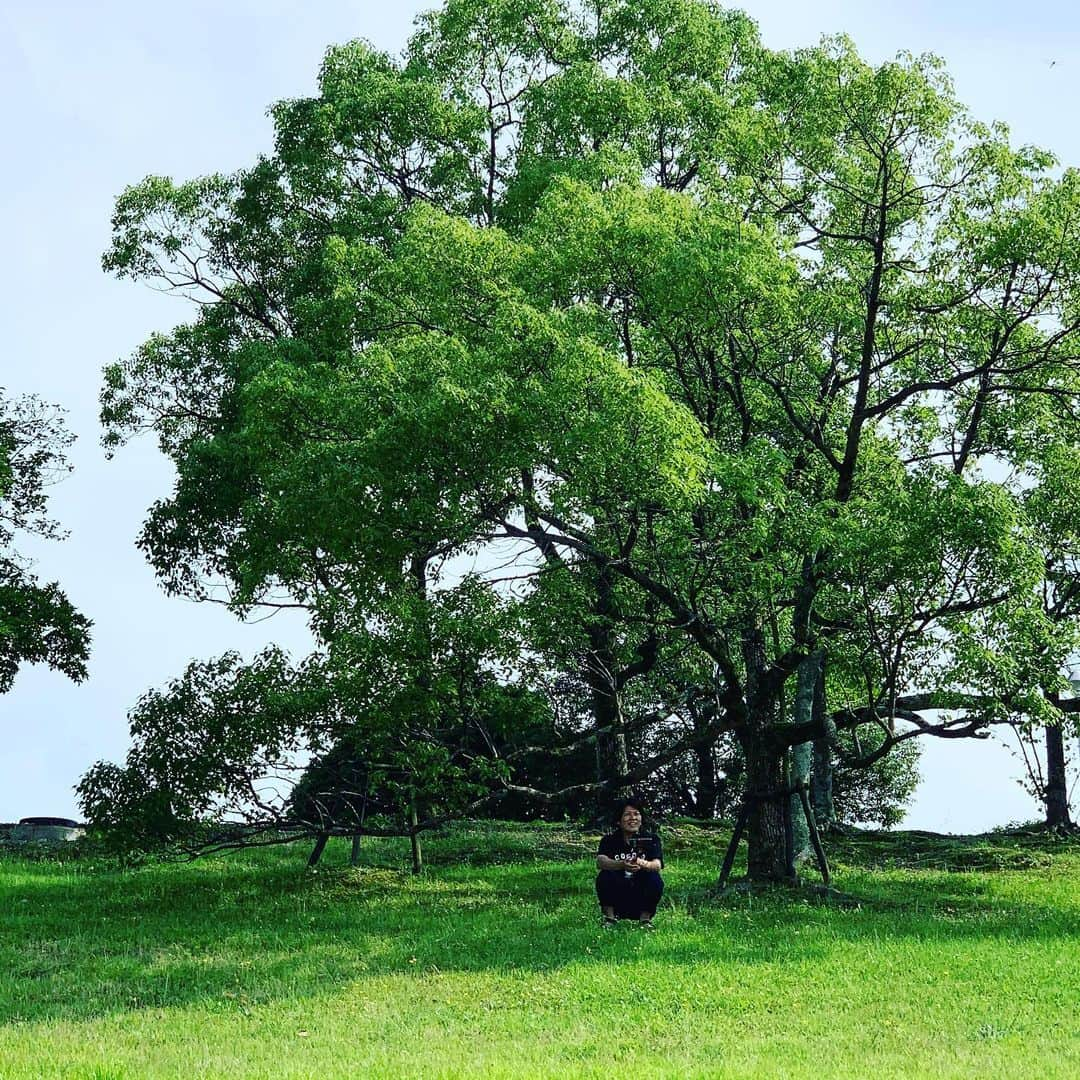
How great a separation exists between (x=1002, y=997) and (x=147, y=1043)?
746 cm

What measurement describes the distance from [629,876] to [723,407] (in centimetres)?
739

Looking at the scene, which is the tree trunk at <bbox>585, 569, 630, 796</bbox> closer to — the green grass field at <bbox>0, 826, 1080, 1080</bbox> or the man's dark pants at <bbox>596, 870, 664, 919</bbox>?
the green grass field at <bbox>0, 826, 1080, 1080</bbox>

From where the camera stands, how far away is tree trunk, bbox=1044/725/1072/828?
26.9 metres

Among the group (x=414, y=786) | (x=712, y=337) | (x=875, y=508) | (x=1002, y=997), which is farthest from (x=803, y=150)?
(x=1002, y=997)

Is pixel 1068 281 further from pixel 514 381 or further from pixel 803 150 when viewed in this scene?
pixel 514 381

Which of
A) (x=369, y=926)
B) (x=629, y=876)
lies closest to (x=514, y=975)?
(x=629, y=876)

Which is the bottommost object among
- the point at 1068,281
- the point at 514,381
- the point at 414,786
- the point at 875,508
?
the point at 414,786

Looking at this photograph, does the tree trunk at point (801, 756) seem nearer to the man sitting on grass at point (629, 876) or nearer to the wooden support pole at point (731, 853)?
the wooden support pole at point (731, 853)

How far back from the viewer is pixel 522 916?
16.2 metres

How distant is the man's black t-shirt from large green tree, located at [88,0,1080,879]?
320cm

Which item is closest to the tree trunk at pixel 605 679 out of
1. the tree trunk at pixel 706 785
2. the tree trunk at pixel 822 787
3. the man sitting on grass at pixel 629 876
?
the man sitting on grass at pixel 629 876

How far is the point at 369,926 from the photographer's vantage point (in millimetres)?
15781

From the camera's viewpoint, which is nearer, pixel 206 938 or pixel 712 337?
pixel 206 938

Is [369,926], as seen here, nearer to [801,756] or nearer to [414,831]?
[414,831]
